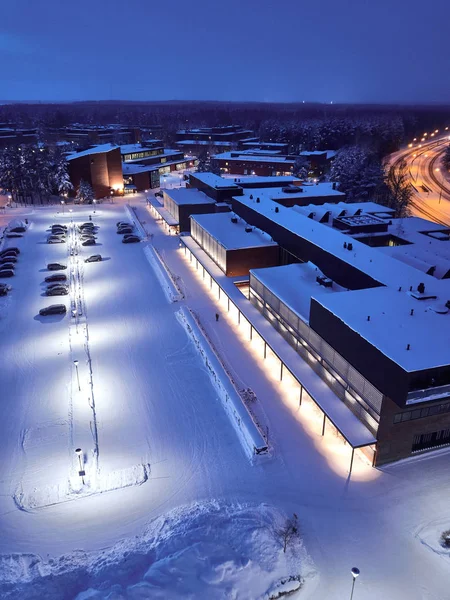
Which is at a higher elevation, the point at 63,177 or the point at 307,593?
the point at 63,177

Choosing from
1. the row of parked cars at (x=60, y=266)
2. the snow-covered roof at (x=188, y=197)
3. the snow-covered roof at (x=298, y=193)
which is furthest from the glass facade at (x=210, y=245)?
the snow-covered roof at (x=298, y=193)

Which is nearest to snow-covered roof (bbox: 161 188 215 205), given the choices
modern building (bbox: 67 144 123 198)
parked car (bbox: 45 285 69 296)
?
modern building (bbox: 67 144 123 198)

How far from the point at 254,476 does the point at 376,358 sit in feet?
20.1

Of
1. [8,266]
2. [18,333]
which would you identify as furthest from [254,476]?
[8,266]

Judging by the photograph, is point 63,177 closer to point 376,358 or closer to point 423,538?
point 376,358

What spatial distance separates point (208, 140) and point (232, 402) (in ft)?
347

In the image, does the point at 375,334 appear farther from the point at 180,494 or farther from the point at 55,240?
the point at 55,240

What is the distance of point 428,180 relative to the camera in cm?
7294

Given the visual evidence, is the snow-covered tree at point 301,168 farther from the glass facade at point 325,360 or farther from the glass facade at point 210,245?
the glass facade at point 325,360

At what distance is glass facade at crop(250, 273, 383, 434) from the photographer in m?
15.7

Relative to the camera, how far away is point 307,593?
1175 cm

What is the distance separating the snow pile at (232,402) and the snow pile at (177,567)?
10.7ft

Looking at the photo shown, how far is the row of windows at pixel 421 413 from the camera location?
49.7 feet

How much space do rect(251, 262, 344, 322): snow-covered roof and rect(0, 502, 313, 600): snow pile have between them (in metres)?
10.3
